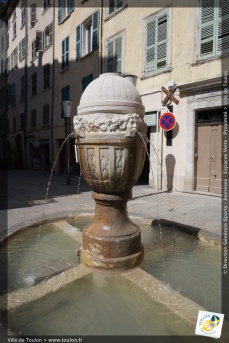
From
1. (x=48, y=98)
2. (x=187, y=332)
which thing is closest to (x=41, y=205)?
(x=187, y=332)

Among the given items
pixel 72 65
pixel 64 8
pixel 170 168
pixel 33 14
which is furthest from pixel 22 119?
pixel 170 168

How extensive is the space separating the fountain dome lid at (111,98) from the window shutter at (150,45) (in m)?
7.57

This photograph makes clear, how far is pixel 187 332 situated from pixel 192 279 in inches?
35.8

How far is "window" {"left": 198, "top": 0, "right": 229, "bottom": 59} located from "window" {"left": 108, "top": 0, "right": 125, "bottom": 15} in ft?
14.7

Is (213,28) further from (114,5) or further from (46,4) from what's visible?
(46,4)

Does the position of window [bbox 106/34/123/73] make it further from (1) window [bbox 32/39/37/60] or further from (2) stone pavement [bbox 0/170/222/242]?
(1) window [bbox 32/39/37/60]

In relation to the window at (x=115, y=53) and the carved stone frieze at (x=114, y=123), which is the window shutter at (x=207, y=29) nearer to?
the window at (x=115, y=53)

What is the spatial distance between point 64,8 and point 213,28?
37.5ft

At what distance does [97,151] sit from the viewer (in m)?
2.81

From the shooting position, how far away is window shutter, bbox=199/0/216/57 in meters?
7.84

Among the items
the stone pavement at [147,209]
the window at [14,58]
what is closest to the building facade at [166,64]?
the stone pavement at [147,209]

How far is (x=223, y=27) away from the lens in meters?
7.61

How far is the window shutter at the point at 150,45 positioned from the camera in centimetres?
969

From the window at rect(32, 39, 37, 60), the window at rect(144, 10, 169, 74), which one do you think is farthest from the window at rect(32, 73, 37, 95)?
the window at rect(144, 10, 169, 74)
